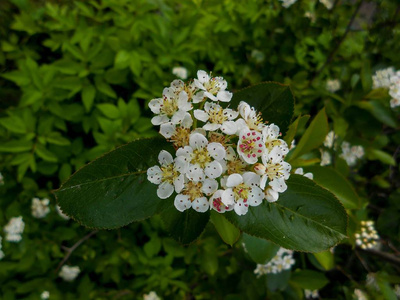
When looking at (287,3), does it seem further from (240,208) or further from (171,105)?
(240,208)

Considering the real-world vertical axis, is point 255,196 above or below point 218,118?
below

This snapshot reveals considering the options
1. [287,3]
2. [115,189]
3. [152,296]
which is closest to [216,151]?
[115,189]

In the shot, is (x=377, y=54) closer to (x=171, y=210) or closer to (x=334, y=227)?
(x=334, y=227)

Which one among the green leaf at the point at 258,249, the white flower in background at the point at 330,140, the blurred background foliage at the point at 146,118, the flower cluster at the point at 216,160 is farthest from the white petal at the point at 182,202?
the white flower in background at the point at 330,140

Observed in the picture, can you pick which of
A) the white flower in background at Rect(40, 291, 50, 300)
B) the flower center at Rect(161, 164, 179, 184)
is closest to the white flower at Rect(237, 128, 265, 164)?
the flower center at Rect(161, 164, 179, 184)

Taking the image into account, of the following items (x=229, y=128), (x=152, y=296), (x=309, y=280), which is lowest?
(x=152, y=296)

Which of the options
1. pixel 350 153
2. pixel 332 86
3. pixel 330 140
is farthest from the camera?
pixel 332 86

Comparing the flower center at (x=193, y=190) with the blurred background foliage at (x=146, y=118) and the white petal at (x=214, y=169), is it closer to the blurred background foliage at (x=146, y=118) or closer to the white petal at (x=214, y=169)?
the white petal at (x=214, y=169)
